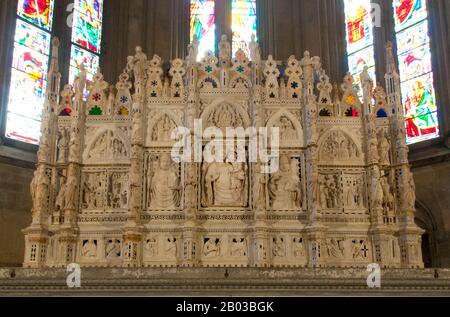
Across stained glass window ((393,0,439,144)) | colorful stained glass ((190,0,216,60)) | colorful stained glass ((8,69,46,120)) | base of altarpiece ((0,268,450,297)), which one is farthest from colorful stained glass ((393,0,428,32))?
colorful stained glass ((8,69,46,120))

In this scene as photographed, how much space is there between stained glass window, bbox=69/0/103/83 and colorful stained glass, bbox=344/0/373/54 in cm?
787

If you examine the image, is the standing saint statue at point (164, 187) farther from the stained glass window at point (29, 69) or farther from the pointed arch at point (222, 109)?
the stained glass window at point (29, 69)

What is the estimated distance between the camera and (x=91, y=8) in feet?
60.2

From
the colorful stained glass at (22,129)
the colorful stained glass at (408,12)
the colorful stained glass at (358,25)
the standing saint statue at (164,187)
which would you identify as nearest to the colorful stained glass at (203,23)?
the colorful stained glass at (358,25)

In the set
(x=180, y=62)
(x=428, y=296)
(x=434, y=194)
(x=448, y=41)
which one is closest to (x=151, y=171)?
(x=180, y=62)

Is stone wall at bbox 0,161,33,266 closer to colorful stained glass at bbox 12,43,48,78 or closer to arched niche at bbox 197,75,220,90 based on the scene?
colorful stained glass at bbox 12,43,48,78

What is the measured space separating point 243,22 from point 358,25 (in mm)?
3805

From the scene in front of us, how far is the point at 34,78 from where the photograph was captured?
16219 millimetres

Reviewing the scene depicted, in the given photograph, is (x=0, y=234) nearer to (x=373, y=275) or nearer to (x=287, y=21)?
(x=373, y=275)

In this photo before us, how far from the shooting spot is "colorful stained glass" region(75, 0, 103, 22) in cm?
1794

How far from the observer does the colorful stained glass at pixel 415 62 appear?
15.8 meters

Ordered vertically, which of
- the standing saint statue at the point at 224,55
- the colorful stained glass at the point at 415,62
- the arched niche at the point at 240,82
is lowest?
the arched niche at the point at 240,82

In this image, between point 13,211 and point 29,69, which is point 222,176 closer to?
point 13,211

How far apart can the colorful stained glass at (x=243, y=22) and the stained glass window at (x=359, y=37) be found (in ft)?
10.1
